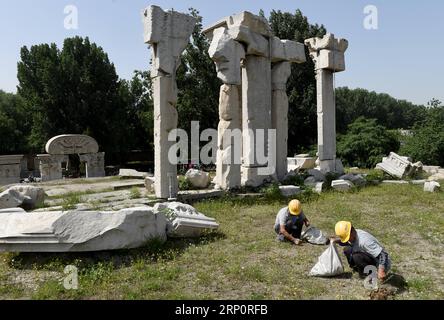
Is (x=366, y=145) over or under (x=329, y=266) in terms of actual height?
over

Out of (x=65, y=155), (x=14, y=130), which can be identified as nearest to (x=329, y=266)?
(x=65, y=155)

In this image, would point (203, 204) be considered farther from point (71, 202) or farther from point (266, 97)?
point (266, 97)

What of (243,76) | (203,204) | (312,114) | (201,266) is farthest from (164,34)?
(312,114)

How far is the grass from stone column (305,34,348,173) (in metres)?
5.65

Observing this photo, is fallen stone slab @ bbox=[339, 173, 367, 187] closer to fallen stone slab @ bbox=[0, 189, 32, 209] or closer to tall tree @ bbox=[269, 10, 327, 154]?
fallen stone slab @ bbox=[0, 189, 32, 209]

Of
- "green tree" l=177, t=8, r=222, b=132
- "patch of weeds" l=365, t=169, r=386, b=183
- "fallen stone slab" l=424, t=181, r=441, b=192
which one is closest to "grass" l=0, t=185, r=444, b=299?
"fallen stone slab" l=424, t=181, r=441, b=192

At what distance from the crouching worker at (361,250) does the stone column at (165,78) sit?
16.5 feet

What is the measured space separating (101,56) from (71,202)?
21303 mm

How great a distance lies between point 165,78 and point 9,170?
37.2 ft

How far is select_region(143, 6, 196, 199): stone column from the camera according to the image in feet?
29.6

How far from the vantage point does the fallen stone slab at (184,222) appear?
646cm

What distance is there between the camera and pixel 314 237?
6.48 meters

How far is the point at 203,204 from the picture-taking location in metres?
9.25

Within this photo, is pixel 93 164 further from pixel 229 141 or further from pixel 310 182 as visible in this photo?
pixel 310 182
